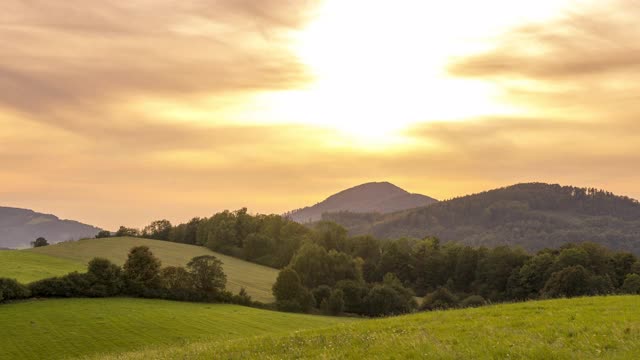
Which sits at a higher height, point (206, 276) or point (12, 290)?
point (206, 276)

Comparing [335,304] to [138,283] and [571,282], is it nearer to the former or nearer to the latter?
[138,283]

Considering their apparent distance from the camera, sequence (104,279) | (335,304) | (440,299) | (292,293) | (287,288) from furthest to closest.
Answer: (440,299) → (335,304) → (287,288) → (292,293) → (104,279)

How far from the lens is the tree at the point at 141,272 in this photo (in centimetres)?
10662

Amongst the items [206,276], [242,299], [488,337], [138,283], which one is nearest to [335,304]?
[242,299]

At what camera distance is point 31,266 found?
124 m

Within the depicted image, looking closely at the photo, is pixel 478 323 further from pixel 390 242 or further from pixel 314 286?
pixel 390 242

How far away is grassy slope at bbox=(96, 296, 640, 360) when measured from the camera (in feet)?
62.7

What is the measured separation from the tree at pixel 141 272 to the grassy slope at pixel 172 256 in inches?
996

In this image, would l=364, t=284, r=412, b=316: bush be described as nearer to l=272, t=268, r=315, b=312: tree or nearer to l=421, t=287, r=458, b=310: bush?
l=421, t=287, r=458, b=310: bush

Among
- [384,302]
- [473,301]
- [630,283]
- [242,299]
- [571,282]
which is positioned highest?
[571,282]

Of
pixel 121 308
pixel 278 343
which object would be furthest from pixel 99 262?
pixel 278 343

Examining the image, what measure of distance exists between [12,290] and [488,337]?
89.5m

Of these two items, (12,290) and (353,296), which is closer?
(12,290)

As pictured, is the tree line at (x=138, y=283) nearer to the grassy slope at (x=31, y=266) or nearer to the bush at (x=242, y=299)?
the bush at (x=242, y=299)
